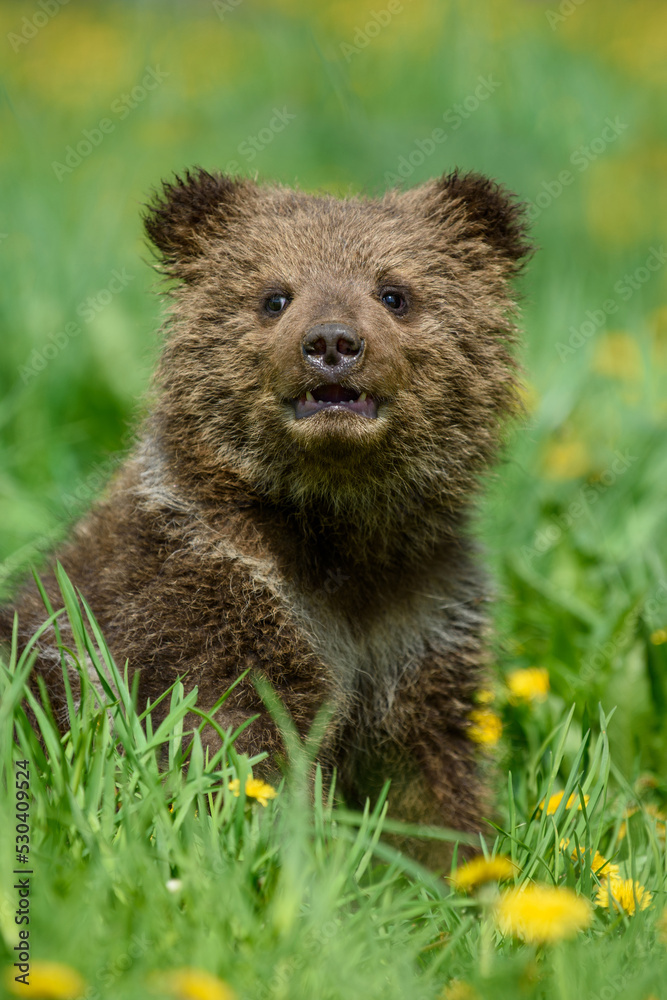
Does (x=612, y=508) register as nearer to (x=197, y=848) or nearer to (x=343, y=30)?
(x=197, y=848)

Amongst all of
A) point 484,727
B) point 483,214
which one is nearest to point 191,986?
point 484,727

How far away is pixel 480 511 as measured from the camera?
458cm

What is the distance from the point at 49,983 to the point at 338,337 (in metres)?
2.05

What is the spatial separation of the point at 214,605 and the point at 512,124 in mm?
6187

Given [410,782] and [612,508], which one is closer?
[410,782]

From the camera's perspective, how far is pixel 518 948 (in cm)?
273

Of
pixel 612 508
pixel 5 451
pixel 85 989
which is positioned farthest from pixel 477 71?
pixel 85 989

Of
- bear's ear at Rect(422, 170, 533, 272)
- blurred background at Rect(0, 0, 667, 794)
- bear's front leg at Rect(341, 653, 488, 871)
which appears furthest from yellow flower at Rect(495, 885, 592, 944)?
bear's ear at Rect(422, 170, 533, 272)

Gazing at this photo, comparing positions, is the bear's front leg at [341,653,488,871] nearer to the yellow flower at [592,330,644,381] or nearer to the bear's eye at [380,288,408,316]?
the bear's eye at [380,288,408,316]

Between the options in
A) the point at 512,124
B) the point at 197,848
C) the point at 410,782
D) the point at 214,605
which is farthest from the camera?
the point at 512,124

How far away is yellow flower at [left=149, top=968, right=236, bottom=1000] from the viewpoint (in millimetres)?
2037

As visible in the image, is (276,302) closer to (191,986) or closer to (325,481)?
(325,481)

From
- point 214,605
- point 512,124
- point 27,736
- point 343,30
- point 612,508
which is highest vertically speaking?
point 343,30

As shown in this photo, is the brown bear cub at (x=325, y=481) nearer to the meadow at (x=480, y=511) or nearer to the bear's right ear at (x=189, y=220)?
the bear's right ear at (x=189, y=220)
